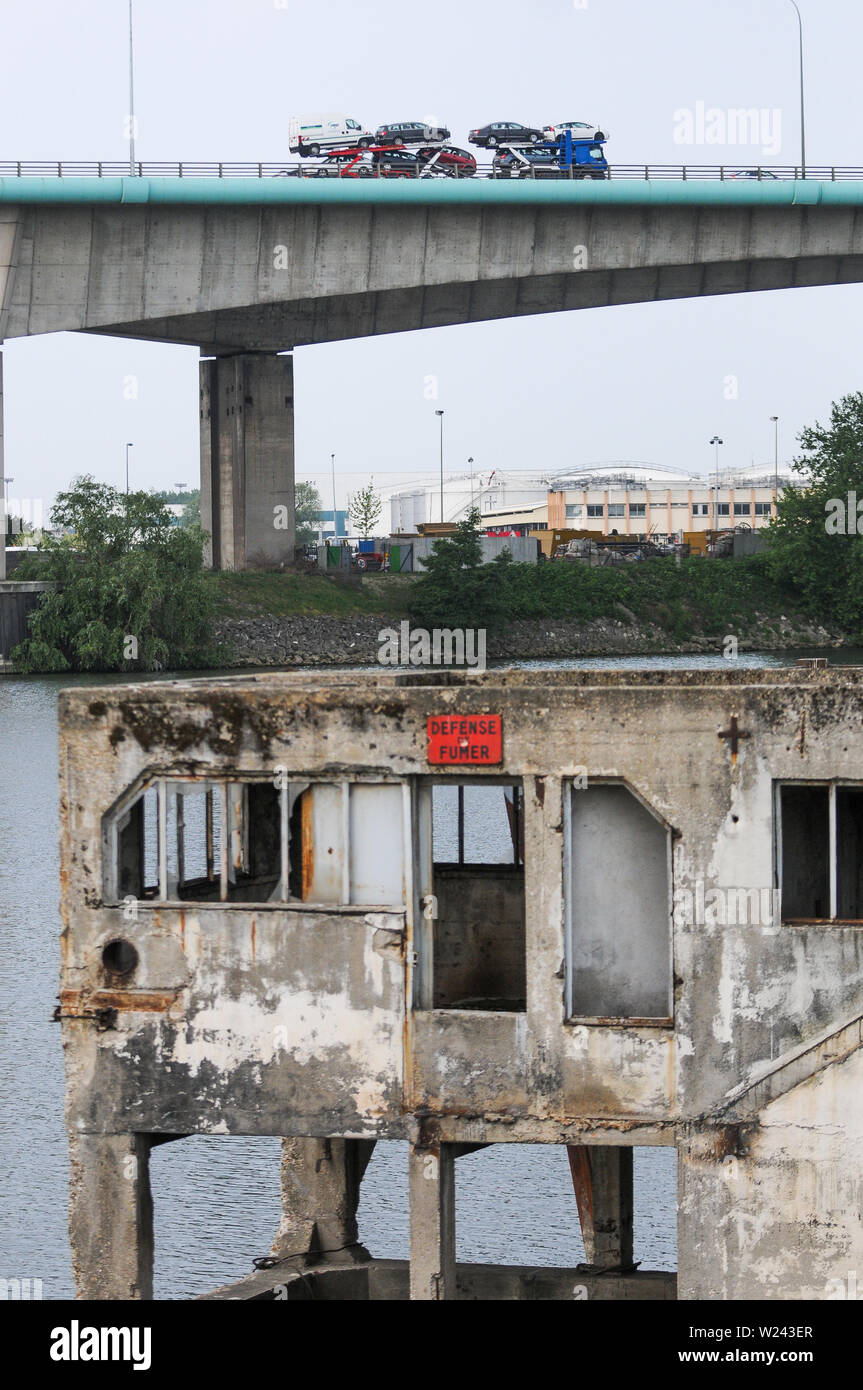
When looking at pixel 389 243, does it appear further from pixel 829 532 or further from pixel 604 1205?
pixel 604 1205

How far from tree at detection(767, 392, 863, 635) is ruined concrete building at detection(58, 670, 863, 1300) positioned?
83.2 meters

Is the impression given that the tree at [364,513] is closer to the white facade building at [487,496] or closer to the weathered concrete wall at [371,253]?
the white facade building at [487,496]

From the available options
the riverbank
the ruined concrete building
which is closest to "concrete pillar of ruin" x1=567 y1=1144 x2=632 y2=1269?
the ruined concrete building

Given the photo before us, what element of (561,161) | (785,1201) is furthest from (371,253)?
(785,1201)

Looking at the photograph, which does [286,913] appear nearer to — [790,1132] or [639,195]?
[790,1132]

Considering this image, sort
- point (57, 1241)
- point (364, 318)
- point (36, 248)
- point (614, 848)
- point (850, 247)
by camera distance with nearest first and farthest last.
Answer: point (614, 848) → point (57, 1241) → point (36, 248) → point (850, 247) → point (364, 318)

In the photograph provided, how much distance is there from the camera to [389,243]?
241 feet

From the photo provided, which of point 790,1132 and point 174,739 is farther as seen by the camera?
point 174,739

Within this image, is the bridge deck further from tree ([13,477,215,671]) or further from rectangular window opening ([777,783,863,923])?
rectangular window opening ([777,783,863,923])

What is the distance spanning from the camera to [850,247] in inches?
2987

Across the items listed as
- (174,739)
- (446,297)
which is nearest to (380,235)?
(446,297)

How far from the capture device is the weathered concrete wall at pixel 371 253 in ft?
234

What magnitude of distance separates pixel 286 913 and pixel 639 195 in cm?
5956

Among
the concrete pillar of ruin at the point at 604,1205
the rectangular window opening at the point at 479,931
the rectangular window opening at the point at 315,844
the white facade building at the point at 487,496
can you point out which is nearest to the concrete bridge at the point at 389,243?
the concrete pillar of ruin at the point at 604,1205
